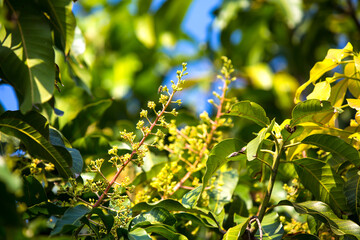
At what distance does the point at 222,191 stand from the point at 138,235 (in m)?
0.36

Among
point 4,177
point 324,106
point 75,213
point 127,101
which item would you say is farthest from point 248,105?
point 127,101

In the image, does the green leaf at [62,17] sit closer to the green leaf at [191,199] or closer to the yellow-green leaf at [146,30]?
the green leaf at [191,199]

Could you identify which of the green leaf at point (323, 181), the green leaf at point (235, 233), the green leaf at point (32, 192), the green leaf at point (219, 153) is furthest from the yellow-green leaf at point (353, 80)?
the green leaf at point (32, 192)

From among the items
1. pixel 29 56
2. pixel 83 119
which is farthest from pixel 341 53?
pixel 83 119

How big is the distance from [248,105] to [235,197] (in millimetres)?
425

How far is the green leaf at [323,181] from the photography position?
0.89m

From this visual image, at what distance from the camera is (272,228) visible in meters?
0.90

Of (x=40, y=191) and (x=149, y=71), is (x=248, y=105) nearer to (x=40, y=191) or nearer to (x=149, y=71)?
(x=40, y=191)

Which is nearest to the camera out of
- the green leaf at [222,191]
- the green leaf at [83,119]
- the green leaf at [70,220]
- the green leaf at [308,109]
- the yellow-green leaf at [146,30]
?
the green leaf at [70,220]

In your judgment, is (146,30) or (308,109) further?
(146,30)

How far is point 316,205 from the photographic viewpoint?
854mm

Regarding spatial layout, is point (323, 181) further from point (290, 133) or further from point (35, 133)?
point (35, 133)

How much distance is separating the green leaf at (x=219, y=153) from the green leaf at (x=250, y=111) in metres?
0.06

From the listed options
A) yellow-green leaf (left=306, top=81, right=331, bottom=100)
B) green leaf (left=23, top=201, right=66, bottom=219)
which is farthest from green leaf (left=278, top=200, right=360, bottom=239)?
green leaf (left=23, top=201, right=66, bottom=219)
